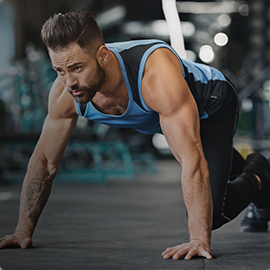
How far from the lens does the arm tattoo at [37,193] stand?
2.28 meters

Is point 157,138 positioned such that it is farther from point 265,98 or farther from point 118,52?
point 118,52

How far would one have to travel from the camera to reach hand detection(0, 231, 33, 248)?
87.0 inches

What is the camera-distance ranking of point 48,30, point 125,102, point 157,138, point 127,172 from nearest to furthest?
point 48,30, point 125,102, point 127,172, point 157,138

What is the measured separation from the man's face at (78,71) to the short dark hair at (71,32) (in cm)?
2

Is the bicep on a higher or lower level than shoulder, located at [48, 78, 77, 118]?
lower

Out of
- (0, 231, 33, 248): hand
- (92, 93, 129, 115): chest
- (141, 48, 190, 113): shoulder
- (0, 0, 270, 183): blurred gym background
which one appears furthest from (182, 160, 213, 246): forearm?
(0, 0, 270, 183): blurred gym background

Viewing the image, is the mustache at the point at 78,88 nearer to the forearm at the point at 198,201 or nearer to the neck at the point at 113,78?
the neck at the point at 113,78

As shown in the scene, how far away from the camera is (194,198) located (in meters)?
1.94

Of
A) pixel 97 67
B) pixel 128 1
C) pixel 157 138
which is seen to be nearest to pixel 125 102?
pixel 97 67

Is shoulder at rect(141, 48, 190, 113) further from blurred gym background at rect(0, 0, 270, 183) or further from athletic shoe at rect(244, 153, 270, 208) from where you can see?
blurred gym background at rect(0, 0, 270, 183)

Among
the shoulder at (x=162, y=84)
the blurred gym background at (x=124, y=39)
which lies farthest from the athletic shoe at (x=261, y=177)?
the blurred gym background at (x=124, y=39)

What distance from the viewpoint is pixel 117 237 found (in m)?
2.60

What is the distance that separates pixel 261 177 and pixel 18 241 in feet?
3.65

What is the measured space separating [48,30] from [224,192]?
95 cm
